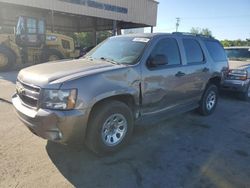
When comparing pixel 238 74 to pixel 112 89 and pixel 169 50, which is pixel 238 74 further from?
pixel 112 89

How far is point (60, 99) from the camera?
311 centimetres

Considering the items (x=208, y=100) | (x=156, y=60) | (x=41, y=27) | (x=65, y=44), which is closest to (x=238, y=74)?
(x=208, y=100)

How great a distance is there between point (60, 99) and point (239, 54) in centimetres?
880

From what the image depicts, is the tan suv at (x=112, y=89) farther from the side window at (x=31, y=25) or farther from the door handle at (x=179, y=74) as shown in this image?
the side window at (x=31, y=25)

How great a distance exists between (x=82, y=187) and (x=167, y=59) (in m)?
2.70

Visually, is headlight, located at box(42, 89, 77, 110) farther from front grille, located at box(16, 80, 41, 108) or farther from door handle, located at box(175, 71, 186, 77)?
door handle, located at box(175, 71, 186, 77)

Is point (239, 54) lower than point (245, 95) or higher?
higher

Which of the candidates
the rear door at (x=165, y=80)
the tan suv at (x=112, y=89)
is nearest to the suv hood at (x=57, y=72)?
the tan suv at (x=112, y=89)

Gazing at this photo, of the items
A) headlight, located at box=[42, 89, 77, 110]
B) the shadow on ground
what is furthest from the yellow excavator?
headlight, located at box=[42, 89, 77, 110]

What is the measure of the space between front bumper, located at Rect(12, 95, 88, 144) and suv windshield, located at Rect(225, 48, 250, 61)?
827 cm

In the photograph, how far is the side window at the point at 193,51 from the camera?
16.7ft

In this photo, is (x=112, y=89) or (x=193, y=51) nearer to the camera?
(x=112, y=89)

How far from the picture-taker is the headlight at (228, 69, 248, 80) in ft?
25.0

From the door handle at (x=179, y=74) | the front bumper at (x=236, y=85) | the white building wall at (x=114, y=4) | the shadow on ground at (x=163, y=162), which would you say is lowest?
the shadow on ground at (x=163, y=162)
